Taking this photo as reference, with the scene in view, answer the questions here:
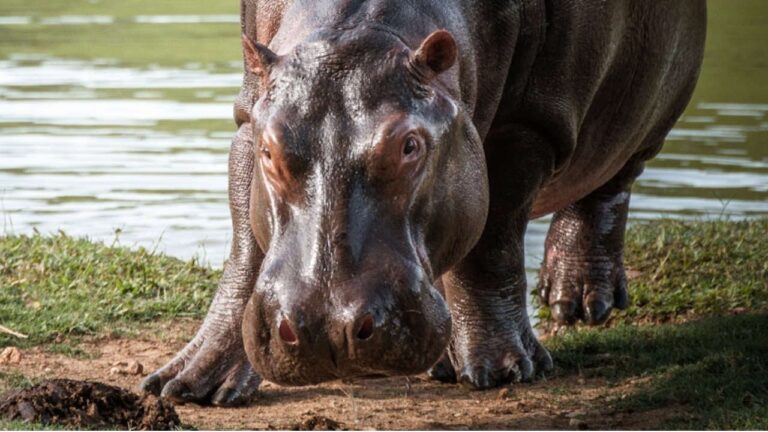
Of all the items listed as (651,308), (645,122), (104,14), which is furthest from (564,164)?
(104,14)

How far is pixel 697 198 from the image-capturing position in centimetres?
1138

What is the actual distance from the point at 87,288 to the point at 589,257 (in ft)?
8.77

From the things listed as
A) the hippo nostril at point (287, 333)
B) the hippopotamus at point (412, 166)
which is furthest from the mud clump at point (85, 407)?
the hippo nostril at point (287, 333)

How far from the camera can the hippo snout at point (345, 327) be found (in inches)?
173

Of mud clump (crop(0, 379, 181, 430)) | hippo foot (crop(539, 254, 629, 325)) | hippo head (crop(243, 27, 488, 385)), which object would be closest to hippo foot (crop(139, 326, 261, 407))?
mud clump (crop(0, 379, 181, 430))

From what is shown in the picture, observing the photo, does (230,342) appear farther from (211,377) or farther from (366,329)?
(366,329)

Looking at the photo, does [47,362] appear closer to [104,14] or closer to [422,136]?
[422,136]

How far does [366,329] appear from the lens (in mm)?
4422

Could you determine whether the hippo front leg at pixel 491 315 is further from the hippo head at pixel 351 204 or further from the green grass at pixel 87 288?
the green grass at pixel 87 288

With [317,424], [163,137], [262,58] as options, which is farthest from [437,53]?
[163,137]

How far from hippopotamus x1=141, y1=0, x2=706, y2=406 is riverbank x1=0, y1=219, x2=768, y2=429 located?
0.88 ft

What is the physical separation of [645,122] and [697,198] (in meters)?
4.00

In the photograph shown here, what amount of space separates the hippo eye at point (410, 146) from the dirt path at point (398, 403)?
137 cm

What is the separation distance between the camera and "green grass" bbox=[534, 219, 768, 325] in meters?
7.88
